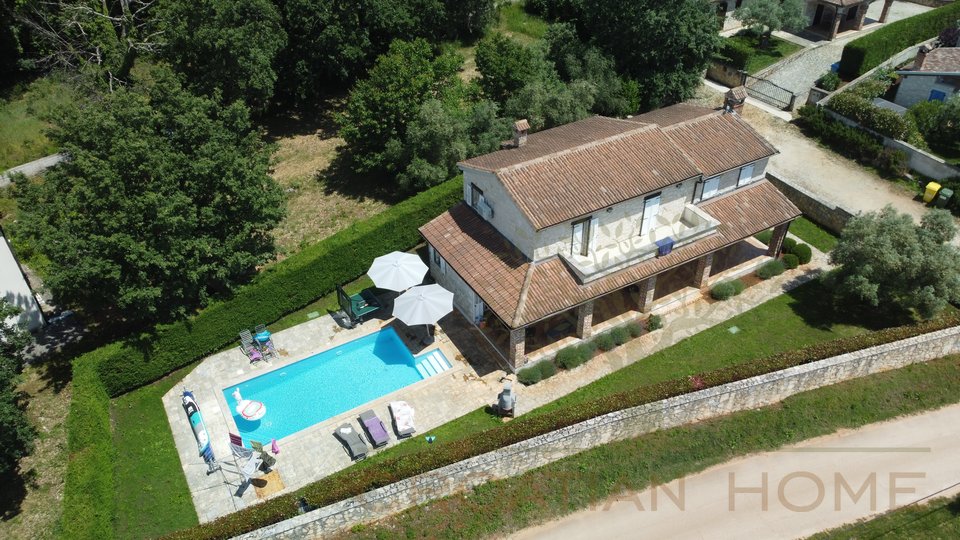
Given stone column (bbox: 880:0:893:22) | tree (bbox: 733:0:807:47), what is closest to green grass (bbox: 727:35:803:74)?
tree (bbox: 733:0:807:47)

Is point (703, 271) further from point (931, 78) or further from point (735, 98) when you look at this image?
point (931, 78)

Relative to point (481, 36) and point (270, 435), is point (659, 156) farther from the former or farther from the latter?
point (481, 36)

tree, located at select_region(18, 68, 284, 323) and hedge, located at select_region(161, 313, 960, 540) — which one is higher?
tree, located at select_region(18, 68, 284, 323)

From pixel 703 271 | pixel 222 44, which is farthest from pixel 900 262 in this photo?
pixel 222 44

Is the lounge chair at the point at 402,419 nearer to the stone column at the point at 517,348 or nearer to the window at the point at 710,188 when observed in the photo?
the stone column at the point at 517,348

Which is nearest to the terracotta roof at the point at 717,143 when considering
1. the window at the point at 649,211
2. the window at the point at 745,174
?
the window at the point at 745,174

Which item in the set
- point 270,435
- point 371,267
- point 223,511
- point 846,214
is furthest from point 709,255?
point 223,511

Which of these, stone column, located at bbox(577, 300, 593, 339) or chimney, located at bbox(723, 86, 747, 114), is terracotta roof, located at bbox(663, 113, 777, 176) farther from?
stone column, located at bbox(577, 300, 593, 339)
